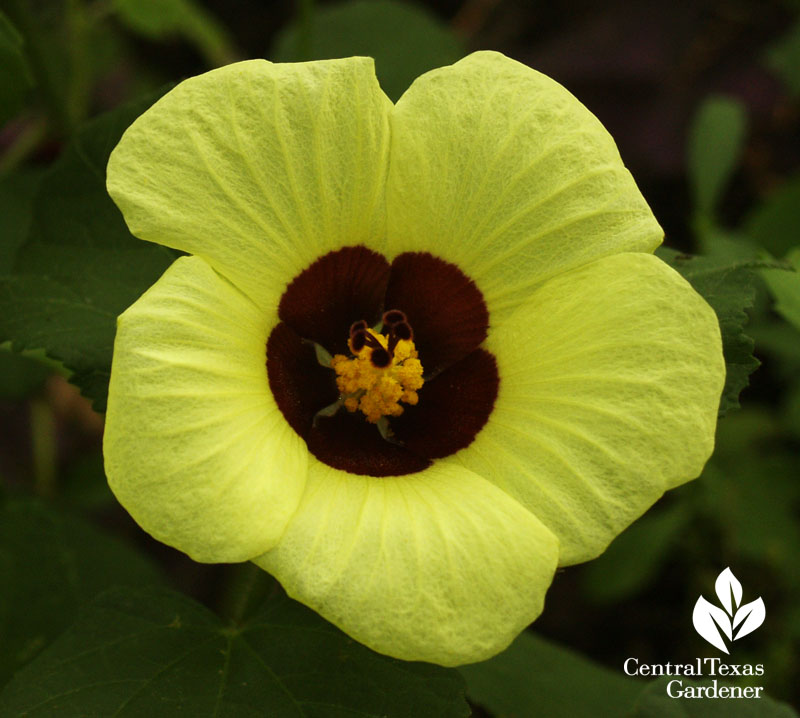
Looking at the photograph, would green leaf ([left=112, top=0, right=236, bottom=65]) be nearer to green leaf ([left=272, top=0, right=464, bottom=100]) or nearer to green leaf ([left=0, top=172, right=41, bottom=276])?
green leaf ([left=272, top=0, right=464, bottom=100])

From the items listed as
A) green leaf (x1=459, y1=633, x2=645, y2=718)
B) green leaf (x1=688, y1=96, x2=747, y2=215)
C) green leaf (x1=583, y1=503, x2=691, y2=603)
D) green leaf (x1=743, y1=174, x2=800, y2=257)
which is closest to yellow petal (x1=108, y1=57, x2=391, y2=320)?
green leaf (x1=459, y1=633, x2=645, y2=718)

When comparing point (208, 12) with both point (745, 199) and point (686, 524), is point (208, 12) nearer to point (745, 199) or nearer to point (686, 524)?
point (745, 199)

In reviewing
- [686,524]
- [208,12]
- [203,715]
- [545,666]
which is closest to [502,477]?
[203,715]

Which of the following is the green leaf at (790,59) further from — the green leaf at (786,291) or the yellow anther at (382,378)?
the yellow anther at (382,378)

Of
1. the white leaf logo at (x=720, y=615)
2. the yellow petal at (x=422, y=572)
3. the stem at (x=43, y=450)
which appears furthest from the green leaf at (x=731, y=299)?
the stem at (x=43, y=450)

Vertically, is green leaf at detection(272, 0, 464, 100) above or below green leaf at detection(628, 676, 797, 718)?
above

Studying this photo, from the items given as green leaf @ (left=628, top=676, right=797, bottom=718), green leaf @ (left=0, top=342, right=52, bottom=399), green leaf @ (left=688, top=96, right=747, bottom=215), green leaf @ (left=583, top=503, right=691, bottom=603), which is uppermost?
green leaf @ (left=688, top=96, right=747, bottom=215)

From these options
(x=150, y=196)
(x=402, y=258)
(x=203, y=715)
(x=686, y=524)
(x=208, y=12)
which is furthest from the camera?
(x=208, y=12)

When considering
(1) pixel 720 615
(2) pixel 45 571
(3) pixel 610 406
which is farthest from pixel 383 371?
(2) pixel 45 571
